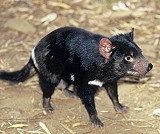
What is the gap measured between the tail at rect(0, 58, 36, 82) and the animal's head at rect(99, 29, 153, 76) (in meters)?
1.08

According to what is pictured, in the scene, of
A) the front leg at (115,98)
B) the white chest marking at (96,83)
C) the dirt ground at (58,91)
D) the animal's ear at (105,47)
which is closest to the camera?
the animal's ear at (105,47)

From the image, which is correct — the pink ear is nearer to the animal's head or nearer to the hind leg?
the animal's head

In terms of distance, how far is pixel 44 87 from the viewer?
186 inches

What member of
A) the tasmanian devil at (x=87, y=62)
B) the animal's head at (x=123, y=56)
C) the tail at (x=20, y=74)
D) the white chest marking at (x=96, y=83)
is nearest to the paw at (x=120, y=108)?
the tasmanian devil at (x=87, y=62)

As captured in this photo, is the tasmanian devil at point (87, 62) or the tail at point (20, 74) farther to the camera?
the tail at point (20, 74)

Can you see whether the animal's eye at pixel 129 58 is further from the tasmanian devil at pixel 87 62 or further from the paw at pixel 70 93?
the paw at pixel 70 93

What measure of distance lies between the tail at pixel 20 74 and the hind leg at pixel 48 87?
34cm

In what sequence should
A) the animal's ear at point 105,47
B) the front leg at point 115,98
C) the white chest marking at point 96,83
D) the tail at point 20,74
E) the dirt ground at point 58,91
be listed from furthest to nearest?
the tail at point 20,74 < the front leg at point 115,98 < the dirt ground at point 58,91 < the white chest marking at point 96,83 < the animal's ear at point 105,47

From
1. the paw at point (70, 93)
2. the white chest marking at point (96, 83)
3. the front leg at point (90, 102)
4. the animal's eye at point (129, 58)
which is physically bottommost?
the paw at point (70, 93)

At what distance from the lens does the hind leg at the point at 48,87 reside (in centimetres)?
464

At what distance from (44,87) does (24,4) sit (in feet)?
8.30

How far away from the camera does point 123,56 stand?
4.20 meters

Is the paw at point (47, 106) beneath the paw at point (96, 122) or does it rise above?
beneath

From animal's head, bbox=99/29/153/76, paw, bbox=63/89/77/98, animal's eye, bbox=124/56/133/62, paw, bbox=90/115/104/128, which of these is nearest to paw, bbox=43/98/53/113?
paw, bbox=63/89/77/98
